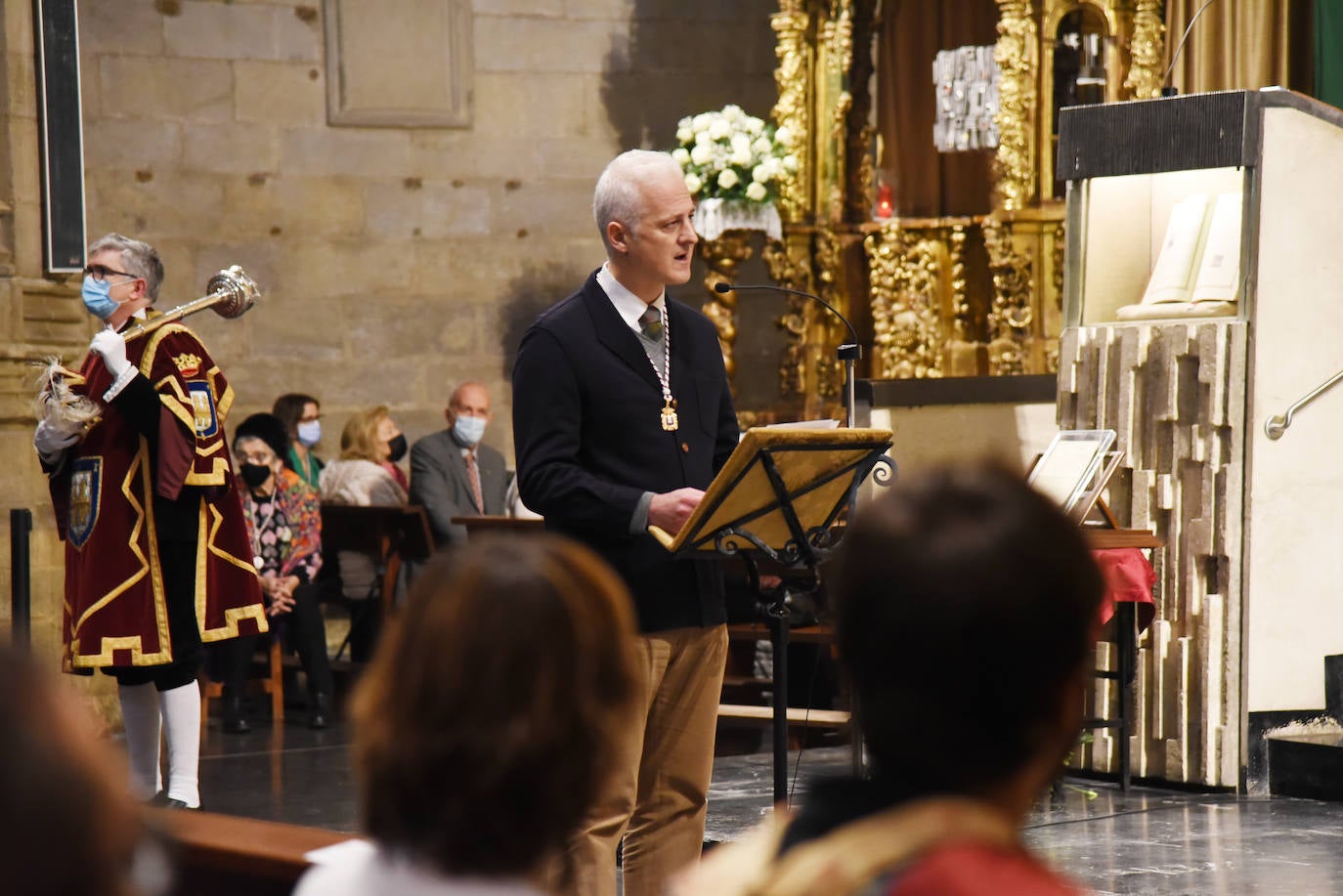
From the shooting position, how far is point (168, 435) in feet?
16.0

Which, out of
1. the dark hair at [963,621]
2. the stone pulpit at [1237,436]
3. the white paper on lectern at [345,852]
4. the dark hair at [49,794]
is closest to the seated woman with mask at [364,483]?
the stone pulpit at [1237,436]

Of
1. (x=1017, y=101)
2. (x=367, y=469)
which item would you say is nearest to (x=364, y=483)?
(x=367, y=469)

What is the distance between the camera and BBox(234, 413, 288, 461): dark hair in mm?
7906

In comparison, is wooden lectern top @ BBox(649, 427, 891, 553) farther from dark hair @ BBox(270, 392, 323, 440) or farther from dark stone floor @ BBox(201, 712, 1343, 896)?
dark hair @ BBox(270, 392, 323, 440)

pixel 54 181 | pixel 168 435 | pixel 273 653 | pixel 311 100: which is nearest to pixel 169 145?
pixel 311 100

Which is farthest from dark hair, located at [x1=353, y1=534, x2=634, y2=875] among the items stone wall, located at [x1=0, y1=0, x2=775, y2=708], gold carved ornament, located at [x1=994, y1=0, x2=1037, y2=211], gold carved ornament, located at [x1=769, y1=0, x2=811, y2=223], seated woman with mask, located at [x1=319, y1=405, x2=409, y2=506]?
stone wall, located at [x1=0, y1=0, x2=775, y2=708]

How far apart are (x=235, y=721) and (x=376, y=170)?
12.1 ft

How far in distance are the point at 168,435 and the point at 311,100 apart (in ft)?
18.3

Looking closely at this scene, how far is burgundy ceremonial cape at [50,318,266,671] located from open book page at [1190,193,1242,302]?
3105 mm

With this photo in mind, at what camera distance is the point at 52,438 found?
4902mm

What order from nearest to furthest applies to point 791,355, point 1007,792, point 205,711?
point 1007,792
point 205,711
point 791,355

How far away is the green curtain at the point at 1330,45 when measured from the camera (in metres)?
8.39

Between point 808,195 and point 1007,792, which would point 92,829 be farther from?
point 808,195

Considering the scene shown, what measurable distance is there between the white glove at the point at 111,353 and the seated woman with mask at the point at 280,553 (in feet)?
9.13
